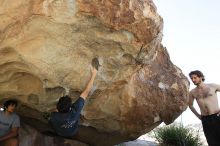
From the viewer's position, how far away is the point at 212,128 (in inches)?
259

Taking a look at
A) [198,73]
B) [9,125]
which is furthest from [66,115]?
[198,73]

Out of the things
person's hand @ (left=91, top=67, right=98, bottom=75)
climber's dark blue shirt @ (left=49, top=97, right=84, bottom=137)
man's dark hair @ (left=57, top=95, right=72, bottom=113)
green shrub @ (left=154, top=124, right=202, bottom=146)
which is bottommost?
green shrub @ (left=154, top=124, right=202, bottom=146)

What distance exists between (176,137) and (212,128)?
4247mm

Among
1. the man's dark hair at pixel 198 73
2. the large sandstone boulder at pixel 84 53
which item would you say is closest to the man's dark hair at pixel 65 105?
the large sandstone boulder at pixel 84 53

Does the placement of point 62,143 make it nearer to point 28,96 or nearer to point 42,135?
point 42,135

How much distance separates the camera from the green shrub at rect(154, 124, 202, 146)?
10.7m

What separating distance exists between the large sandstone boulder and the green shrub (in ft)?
11.3

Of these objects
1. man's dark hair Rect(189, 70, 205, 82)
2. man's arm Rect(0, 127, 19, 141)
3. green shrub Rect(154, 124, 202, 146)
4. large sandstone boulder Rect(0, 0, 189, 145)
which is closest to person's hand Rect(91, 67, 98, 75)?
large sandstone boulder Rect(0, 0, 189, 145)

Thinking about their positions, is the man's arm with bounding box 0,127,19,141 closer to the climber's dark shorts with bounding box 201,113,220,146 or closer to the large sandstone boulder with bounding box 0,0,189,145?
the large sandstone boulder with bounding box 0,0,189,145

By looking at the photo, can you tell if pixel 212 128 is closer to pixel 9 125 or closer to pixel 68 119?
pixel 68 119

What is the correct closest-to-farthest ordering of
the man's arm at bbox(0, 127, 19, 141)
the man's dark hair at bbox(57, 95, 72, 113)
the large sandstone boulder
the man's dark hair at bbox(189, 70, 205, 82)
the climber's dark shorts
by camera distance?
the large sandstone boulder → the man's dark hair at bbox(57, 95, 72, 113) → the man's arm at bbox(0, 127, 19, 141) → the climber's dark shorts → the man's dark hair at bbox(189, 70, 205, 82)

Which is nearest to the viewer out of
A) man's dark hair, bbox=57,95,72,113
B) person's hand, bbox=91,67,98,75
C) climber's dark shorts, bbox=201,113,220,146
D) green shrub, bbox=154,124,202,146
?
man's dark hair, bbox=57,95,72,113

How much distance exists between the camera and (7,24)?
5.13 metres

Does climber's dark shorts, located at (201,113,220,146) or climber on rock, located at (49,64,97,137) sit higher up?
climber on rock, located at (49,64,97,137)
